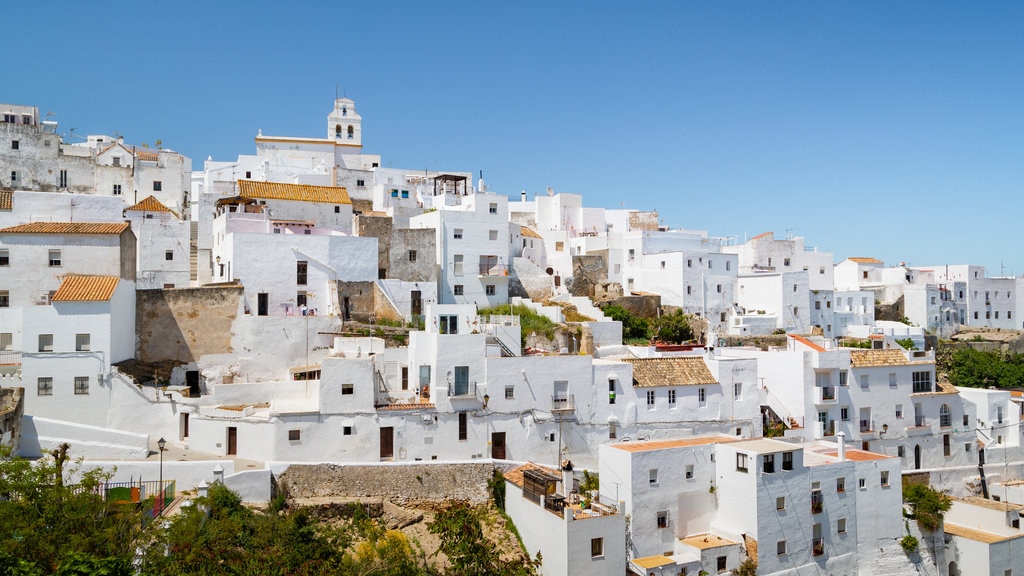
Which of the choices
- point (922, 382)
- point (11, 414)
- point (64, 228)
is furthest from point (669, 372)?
point (64, 228)

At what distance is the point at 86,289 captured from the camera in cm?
2772

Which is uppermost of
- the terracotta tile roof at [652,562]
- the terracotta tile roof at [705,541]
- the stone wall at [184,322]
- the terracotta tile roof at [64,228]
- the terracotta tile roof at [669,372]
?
the terracotta tile roof at [64,228]

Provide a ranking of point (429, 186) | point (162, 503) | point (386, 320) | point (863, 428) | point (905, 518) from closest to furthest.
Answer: point (162, 503) < point (905, 518) < point (863, 428) < point (386, 320) < point (429, 186)

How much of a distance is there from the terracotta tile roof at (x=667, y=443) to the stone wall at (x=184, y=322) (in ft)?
56.6

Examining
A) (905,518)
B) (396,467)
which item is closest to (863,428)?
(905,518)

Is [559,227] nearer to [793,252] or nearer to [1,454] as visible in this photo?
[793,252]

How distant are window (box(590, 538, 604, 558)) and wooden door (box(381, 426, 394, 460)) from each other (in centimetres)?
797

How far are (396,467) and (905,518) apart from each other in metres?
20.6

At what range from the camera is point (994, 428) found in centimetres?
3675

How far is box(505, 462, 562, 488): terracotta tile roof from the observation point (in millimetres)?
25286

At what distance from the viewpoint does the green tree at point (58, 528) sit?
48.0 ft

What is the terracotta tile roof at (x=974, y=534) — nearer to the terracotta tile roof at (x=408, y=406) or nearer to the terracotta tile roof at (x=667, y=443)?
the terracotta tile roof at (x=667, y=443)

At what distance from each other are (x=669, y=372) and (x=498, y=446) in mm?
7950

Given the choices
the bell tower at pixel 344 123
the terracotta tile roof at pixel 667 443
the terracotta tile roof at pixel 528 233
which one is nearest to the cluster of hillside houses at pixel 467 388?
the terracotta tile roof at pixel 667 443
